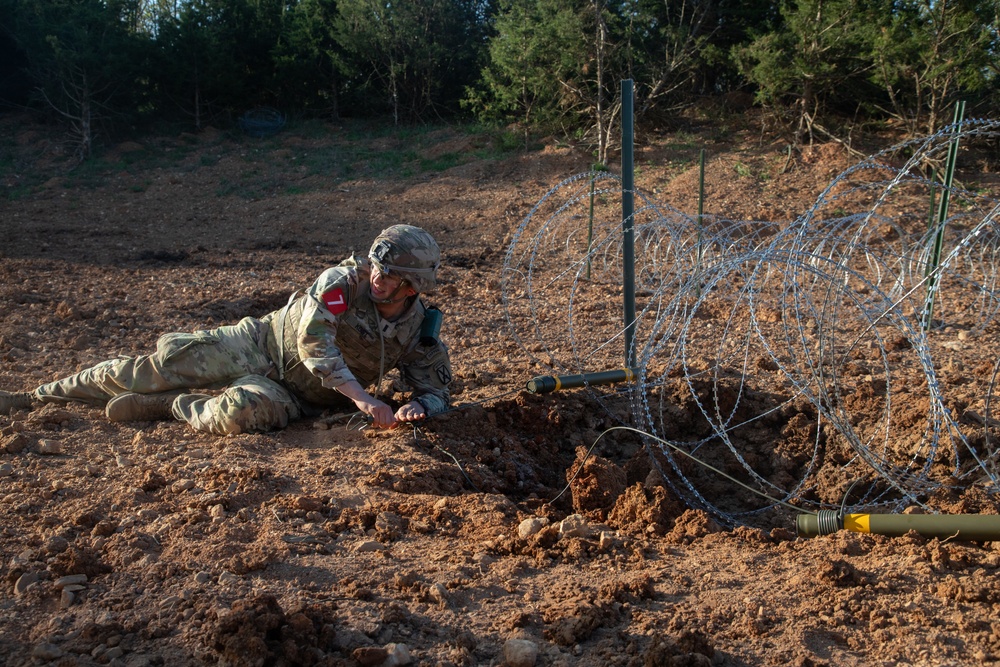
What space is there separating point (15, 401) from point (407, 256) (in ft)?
7.98

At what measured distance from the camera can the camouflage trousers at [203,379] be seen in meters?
4.47

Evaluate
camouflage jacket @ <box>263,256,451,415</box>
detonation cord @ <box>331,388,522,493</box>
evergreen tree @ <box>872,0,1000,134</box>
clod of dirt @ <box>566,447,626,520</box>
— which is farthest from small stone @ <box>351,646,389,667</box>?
evergreen tree @ <box>872,0,1000,134</box>

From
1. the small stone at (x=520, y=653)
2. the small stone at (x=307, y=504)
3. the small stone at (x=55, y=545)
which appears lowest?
the small stone at (x=520, y=653)

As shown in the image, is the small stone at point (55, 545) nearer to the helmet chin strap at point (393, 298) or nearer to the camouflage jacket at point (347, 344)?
the camouflage jacket at point (347, 344)

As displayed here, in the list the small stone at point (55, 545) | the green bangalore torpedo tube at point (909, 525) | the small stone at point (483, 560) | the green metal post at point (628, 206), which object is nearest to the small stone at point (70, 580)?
the small stone at point (55, 545)

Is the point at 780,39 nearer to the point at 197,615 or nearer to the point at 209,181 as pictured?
the point at 209,181

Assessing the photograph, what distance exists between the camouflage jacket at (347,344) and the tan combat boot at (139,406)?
2.01 ft

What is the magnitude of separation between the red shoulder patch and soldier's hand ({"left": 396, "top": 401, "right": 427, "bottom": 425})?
595 millimetres

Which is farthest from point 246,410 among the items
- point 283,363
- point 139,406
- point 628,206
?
Answer: point 628,206

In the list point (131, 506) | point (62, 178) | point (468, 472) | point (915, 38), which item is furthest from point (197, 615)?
point (62, 178)

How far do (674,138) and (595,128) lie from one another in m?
1.38

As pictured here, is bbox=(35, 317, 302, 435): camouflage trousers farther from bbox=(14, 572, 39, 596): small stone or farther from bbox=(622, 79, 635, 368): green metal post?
bbox=(622, 79, 635, 368): green metal post

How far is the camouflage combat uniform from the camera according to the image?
4.38m

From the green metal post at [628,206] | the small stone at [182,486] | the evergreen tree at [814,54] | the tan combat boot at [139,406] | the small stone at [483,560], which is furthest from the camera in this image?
the evergreen tree at [814,54]
